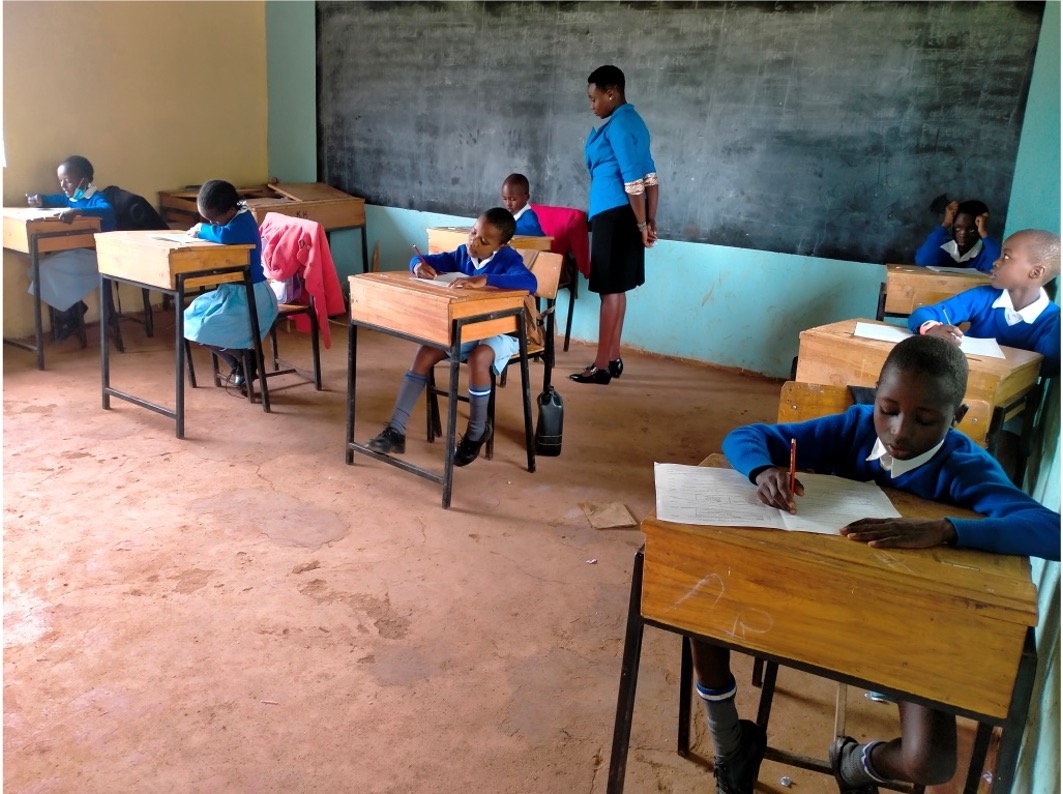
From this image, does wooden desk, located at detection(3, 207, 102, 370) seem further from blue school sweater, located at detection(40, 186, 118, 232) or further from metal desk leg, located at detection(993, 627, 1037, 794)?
metal desk leg, located at detection(993, 627, 1037, 794)

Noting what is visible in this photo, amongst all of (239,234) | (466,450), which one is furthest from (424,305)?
(239,234)

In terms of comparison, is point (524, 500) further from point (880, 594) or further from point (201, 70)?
point (201, 70)

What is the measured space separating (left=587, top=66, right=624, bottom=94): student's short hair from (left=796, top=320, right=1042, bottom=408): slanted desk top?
216cm

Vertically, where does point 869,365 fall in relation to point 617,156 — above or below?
below

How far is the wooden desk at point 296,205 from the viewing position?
5609 mm

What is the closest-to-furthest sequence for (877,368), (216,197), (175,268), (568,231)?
(877,368)
(175,268)
(216,197)
(568,231)

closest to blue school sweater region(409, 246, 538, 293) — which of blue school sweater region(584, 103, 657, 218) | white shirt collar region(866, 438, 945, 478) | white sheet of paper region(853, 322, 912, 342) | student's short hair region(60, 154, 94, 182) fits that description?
white sheet of paper region(853, 322, 912, 342)

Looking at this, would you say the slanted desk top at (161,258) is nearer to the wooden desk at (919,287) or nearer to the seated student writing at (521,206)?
the seated student writing at (521,206)

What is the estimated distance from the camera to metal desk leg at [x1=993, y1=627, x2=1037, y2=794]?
105 centimetres

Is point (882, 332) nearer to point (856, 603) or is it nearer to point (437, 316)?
point (437, 316)

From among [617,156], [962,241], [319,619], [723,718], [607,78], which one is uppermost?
[607,78]

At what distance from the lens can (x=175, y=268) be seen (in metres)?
3.38

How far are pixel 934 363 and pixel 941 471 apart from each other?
176 mm

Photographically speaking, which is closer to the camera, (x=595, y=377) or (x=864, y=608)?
(x=864, y=608)
